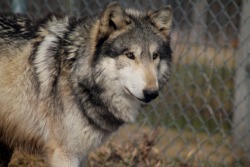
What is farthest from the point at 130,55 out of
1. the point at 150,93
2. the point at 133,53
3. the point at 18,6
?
the point at 18,6

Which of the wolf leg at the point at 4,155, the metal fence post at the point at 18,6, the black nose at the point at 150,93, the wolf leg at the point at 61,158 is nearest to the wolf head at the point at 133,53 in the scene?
the black nose at the point at 150,93

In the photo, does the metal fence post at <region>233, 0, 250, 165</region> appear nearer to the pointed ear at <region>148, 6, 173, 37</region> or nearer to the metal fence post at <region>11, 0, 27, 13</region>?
the pointed ear at <region>148, 6, 173, 37</region>

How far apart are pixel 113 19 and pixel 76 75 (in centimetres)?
45

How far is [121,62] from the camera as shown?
3656 mm

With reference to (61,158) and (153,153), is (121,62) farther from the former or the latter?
(153,153)

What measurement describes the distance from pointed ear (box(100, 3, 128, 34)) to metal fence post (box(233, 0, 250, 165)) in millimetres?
1599

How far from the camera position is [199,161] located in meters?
5.07

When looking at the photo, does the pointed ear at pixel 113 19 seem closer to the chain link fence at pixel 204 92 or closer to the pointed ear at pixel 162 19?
the pointed ear at pixel 162 19

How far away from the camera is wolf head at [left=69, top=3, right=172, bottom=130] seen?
3.64 meters

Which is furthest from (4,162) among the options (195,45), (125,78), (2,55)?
(195,45)

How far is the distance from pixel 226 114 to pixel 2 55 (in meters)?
2.20

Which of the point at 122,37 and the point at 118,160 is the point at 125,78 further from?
the point at 118,160

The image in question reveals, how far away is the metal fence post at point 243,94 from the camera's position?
16.4ft

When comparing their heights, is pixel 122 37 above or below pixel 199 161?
above
